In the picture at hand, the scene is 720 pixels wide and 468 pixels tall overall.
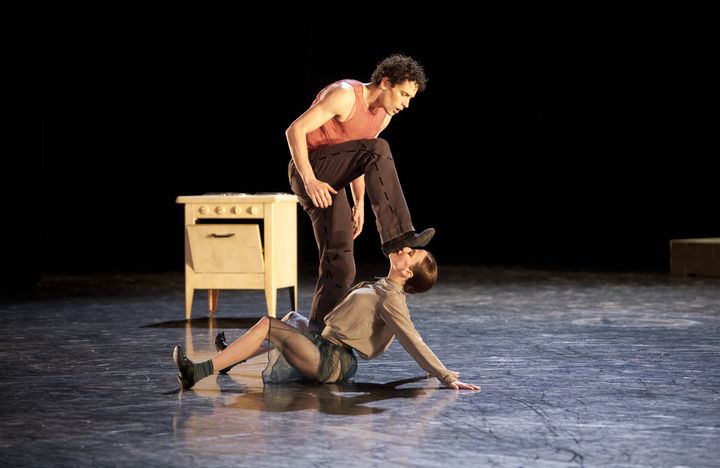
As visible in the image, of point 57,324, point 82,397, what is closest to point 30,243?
point 57,324

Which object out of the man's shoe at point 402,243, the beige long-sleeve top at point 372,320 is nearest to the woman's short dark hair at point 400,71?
the man's shoe at point 402,243

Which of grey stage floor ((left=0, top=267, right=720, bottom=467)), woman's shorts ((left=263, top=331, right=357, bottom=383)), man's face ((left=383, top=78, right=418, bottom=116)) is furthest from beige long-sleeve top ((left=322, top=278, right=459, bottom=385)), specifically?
man's face ((left=383, top=78, right=418, bottom=116))

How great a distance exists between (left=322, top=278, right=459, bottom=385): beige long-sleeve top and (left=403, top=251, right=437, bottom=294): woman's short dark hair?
4cm

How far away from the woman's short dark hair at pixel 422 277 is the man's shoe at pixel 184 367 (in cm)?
74

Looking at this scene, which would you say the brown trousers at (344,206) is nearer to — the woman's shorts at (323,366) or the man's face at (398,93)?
the man's face at (398,93)

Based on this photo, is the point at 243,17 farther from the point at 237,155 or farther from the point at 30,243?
the point at 30,243

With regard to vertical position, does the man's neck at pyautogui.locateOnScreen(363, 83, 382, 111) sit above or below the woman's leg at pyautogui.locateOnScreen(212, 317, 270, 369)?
above

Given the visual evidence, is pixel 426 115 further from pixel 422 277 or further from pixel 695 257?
pixel 422 277

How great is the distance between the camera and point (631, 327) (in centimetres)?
491

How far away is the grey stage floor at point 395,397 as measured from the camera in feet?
8.13

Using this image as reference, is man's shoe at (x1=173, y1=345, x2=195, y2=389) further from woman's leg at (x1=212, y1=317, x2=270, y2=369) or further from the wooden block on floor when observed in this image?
the wooden block on floor

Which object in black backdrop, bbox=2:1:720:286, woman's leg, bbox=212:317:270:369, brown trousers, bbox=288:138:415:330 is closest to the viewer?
woman's leg, bbox=212:317:270:369

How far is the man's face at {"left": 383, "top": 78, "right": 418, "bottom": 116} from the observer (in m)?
3.65

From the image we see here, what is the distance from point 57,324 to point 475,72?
216 inches
